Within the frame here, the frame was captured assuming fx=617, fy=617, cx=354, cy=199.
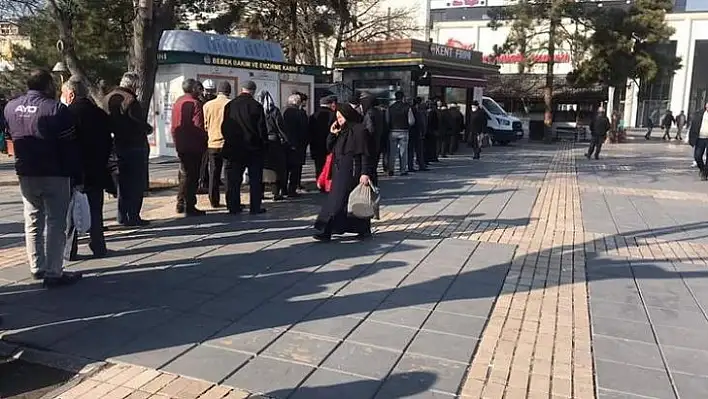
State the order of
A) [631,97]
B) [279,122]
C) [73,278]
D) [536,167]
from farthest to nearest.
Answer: [631,97]
[536,167]
[279,122]
[73,278]

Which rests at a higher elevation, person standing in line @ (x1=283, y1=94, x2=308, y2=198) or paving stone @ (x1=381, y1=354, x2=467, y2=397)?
person standing in line @ (x1=283, y1=94, x2=308, y2=198)

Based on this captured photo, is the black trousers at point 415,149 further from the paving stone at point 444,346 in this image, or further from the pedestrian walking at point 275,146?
the paving stone at point 444,346

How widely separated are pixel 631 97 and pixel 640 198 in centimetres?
4503

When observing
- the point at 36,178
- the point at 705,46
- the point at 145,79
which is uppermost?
the point at 705,46

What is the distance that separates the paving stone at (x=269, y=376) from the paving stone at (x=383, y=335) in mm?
580

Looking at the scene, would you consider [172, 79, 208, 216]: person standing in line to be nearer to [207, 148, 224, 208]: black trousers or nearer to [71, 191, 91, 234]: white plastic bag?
[207, 148, 224, 208]: black trousers

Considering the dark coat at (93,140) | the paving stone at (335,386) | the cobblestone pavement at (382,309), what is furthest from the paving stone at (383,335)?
the dark coat at (93,140)

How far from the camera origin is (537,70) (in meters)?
41.1

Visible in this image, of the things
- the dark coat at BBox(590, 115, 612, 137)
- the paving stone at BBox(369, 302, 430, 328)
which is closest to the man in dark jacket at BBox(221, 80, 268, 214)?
the paving stone at BBox(369, 302, 430, 328)

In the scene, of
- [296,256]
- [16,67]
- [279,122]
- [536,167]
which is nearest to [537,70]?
[536,167]

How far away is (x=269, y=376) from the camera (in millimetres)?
3562

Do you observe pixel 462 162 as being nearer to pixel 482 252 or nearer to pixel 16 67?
pixel 482 252

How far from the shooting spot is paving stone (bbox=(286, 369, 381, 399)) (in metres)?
3.36

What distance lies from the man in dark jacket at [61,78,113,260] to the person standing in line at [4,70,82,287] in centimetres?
58
